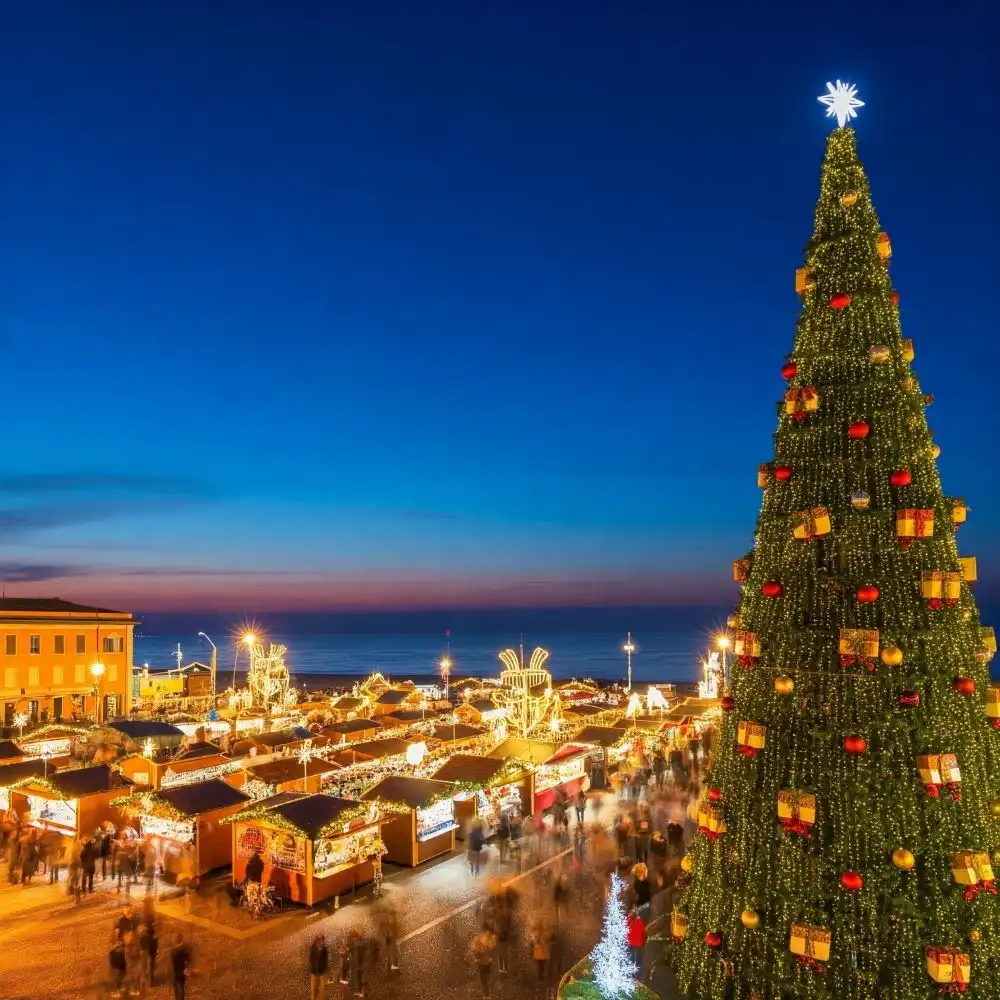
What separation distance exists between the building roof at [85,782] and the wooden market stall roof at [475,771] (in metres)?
7.71

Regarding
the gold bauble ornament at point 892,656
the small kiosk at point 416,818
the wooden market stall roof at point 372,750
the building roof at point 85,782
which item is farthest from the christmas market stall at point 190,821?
the gold bauble ornament at point 892,656

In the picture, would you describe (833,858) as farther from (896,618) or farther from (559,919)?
(559,919)

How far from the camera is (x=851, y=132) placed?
916 cm

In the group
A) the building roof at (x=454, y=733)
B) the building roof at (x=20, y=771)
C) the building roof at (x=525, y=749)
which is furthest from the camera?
the building roof at (x=454, y=733)

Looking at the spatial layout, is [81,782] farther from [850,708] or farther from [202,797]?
[850,708]

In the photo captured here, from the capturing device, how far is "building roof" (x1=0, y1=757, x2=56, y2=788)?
19.5 m

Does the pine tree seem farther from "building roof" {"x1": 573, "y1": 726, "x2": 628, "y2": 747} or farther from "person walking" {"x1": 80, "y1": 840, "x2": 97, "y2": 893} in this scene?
"building roof" {"x1": 573, "y1": 726, "x2": 628, "y2": 747}

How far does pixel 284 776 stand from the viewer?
19828 mm

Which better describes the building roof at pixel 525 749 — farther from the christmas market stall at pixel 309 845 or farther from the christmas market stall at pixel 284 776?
the christmas market stall at pixel 309 845

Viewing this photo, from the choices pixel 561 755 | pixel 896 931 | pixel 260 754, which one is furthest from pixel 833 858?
pixel 260 754

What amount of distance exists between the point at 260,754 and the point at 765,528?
21.0m

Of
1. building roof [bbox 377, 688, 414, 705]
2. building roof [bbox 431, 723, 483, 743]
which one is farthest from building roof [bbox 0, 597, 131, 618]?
building roof [bbox 431, 723, 483, 743]

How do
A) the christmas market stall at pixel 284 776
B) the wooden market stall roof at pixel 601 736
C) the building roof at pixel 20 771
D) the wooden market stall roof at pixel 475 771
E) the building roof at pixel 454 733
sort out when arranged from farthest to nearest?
the building roof at pixel 454 733 → the wooden market stall roof at pixel 601 736 → the building roof at pixel 20 771 → the christmas market stall at pixel 284 776 → the wooden market stall roof at pixel 475 771

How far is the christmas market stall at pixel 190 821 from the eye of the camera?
1534 cm
